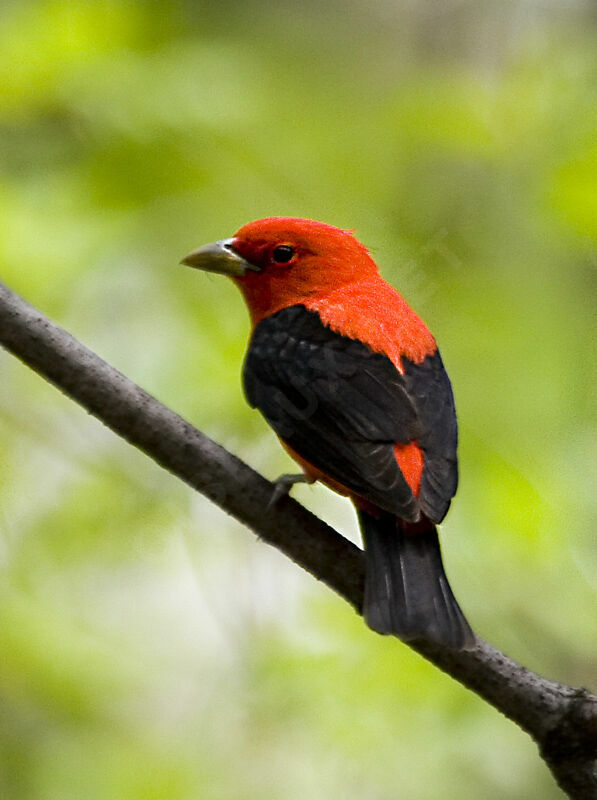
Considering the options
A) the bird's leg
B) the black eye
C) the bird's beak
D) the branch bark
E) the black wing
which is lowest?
the branch bark

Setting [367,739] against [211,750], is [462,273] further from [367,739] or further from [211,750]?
[211,750]

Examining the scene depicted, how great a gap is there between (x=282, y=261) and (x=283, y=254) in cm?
3

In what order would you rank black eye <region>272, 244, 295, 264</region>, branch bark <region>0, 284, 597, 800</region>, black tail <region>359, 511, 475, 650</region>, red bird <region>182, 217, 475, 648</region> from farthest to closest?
black eye <region>272, 244, 295, 264</region> → red bird <region>182, 217, 475, 648</region> → black tail <region>359, 511, 475, 650</region> → branch bark <region>0, 284, 597, 800</region>

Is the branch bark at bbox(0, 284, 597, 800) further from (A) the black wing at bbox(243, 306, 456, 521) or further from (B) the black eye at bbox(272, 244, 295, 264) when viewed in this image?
(B) the black eye at bbox(272, 244, 295, 264)

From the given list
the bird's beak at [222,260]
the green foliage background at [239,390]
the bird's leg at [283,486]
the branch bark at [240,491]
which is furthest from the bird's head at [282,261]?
the branch bark at [240,491]

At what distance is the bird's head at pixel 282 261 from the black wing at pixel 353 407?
320 millimetres

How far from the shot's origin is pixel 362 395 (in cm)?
372

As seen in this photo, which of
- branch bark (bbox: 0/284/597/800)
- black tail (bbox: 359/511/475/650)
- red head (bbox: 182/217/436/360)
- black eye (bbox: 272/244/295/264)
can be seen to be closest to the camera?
branch bark (bbox: 0/284/597/800)

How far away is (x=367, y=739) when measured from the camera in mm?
4574

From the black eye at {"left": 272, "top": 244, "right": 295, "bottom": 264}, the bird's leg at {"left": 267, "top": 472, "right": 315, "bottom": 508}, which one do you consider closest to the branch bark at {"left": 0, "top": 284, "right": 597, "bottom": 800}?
the bird's leg at {"left": 267, "top": 472, "right": 315, "bottom": 508}

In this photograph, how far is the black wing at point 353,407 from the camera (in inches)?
135

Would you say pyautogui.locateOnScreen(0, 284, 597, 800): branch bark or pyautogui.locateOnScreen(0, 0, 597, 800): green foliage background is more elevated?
pyautogui.locateOnScreen(0, 0, 597, 800): green foliage background

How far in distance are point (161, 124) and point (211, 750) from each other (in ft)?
9.01

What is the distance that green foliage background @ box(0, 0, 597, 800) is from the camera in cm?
448
